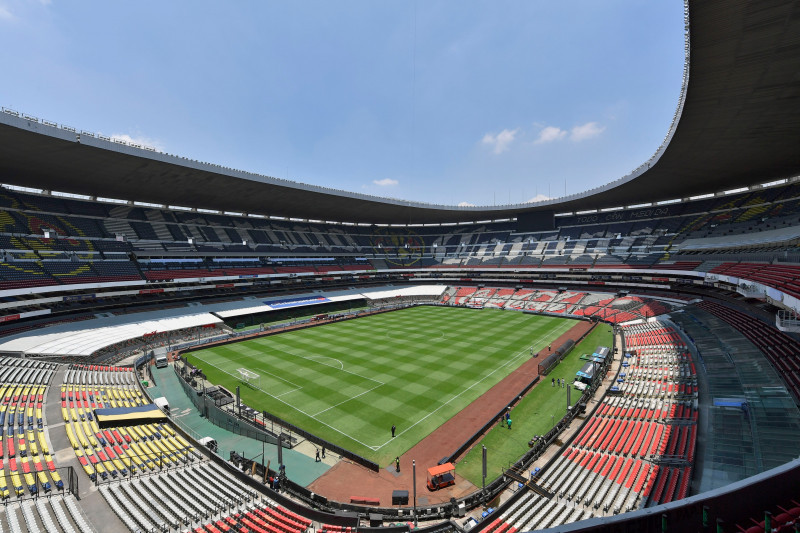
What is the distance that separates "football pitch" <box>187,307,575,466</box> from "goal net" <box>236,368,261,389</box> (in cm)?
22

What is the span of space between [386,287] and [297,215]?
72.1ft

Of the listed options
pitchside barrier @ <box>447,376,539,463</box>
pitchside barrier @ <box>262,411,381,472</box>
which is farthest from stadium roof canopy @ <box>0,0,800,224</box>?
pitchside barrier @ <box>262,411,381,472</box>

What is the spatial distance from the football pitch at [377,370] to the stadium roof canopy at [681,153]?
20058mm

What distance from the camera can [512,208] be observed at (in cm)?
7012

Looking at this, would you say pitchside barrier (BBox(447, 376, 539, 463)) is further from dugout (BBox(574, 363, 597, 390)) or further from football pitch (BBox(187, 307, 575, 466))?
dugout (BBox(574, 363, 597, 390))

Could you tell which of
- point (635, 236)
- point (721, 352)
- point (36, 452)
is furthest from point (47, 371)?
point (635, 236)

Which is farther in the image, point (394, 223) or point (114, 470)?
point (394, 223)

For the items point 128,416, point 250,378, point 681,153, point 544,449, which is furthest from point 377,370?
point 681,153

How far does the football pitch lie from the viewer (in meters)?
21.2

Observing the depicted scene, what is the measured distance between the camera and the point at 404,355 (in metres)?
33.3

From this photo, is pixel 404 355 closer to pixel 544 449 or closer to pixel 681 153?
pixel 544 449

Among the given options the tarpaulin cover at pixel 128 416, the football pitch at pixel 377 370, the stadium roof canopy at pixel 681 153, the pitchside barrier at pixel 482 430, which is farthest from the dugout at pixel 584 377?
the tarpaulin cover at pixel 128 416

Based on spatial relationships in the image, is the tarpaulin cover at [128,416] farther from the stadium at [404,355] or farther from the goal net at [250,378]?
the goal net at [250,378]

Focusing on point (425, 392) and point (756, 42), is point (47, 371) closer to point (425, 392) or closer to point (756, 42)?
point (425, 392)
